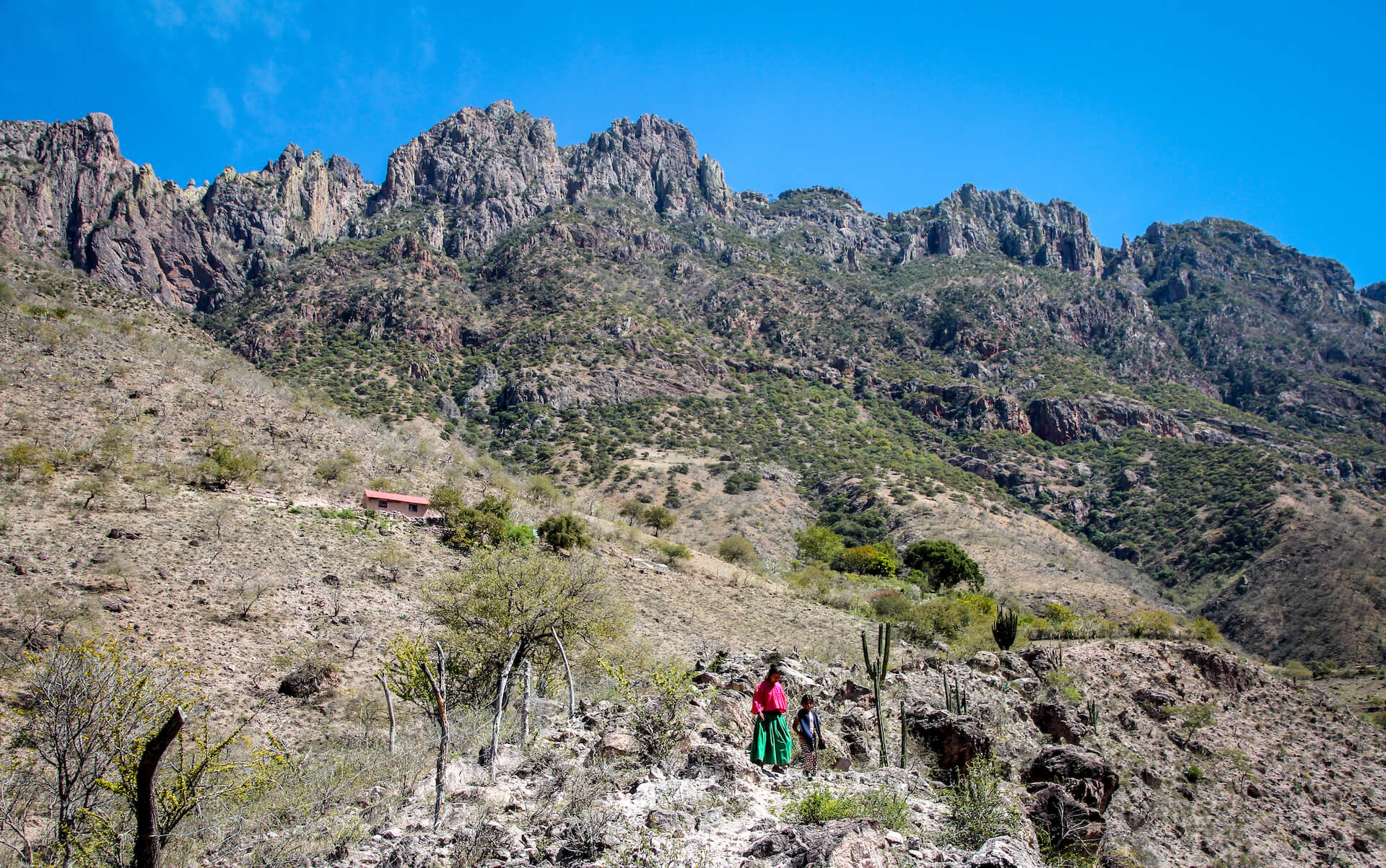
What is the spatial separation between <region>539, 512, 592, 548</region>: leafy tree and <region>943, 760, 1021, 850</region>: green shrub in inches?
890

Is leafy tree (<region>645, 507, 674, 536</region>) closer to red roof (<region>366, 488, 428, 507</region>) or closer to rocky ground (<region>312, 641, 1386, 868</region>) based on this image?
red roof (<region>366, 488, 428, 507</region>)

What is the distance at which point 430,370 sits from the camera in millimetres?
82125

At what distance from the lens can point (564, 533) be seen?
2991cm

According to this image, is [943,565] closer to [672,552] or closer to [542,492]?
[672,552]

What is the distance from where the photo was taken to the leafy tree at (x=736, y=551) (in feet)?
145

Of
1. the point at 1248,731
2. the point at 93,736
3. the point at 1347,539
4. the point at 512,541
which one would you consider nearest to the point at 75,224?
the point at 512,541

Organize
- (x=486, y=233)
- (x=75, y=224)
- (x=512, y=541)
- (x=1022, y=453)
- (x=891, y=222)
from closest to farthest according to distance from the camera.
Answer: (x=512, y=541), (x=1022, y=453), (x=75, y=224), (x=486, y=233), (x=891, y=222)

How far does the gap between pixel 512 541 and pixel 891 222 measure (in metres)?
168

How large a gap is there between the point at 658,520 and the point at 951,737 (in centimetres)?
3619

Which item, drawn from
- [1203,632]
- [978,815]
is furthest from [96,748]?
[1203,632]

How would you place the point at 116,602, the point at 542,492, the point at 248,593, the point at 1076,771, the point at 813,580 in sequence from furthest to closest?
1. the point at 813,580
2. the point at 542,492
3. the point at 248,593
4. the point at 116,602
5. the point at 1076,771

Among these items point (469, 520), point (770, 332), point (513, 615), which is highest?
point (770, 332)

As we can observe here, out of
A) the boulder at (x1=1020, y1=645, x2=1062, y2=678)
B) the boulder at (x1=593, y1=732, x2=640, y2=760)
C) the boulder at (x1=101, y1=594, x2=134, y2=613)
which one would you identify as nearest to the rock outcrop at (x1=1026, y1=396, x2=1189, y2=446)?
the boulder at (x1=1020, y1=645, x2=1062, y2=678)

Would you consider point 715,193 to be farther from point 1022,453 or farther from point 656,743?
point 656,743
